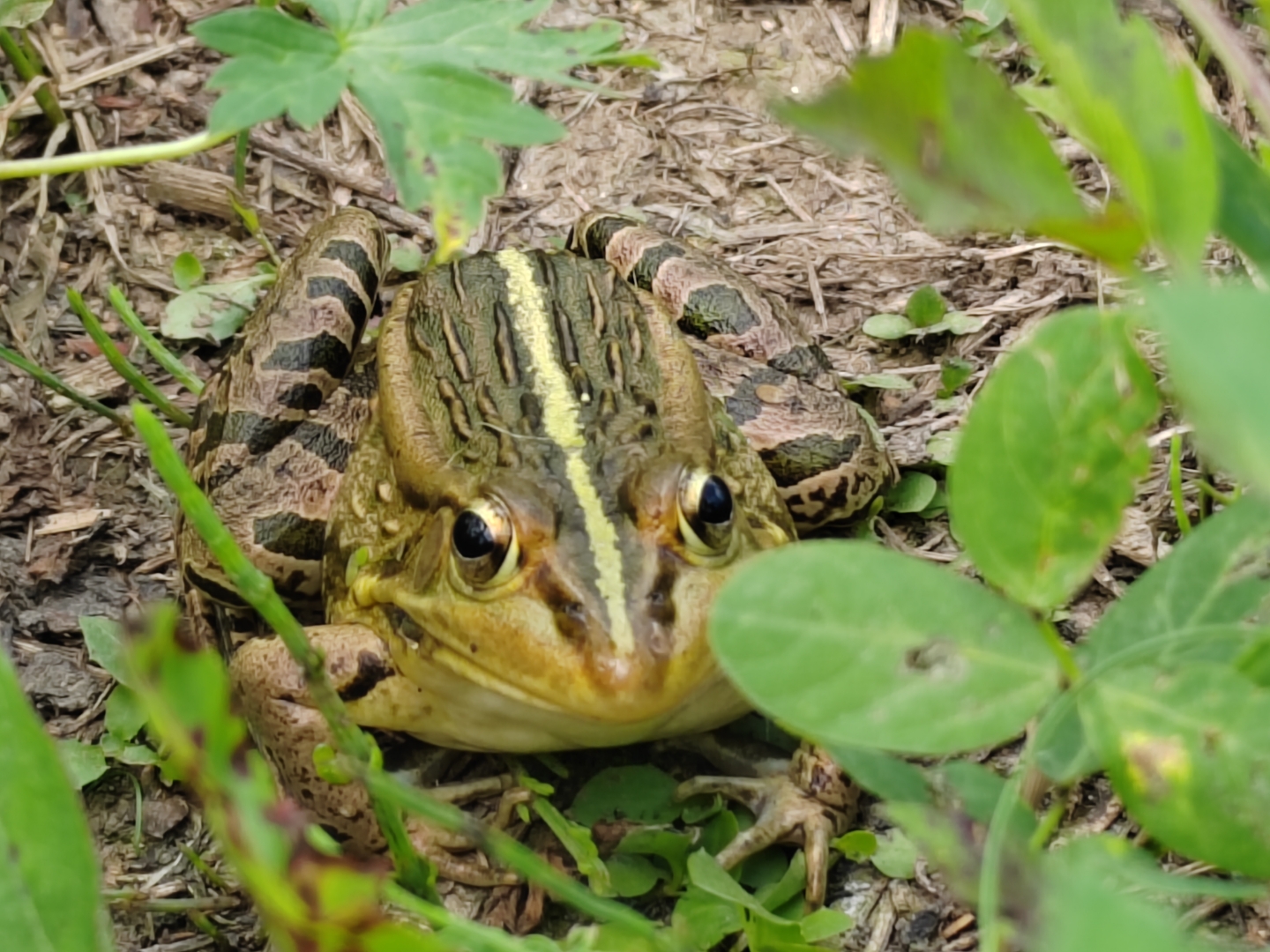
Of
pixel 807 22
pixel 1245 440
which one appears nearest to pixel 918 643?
pixel 1245 440

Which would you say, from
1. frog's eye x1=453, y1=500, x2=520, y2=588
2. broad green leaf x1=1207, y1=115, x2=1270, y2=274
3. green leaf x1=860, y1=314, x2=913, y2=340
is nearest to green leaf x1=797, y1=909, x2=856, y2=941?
frog's eye x1=453, y1=500, x2=520, y2=588

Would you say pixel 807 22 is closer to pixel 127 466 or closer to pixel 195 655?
pixel 127 466

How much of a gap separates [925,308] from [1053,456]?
1.90 meters

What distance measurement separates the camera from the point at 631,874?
1.99 meters

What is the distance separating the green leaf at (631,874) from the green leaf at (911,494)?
2.99 ft

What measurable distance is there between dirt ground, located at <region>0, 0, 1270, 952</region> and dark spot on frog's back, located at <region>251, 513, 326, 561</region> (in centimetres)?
33

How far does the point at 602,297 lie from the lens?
239 centimetres

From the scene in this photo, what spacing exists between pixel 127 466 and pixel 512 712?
1288 mm

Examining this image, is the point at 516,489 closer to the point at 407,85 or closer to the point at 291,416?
the point at 407,85

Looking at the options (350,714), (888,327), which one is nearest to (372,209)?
(888,327)

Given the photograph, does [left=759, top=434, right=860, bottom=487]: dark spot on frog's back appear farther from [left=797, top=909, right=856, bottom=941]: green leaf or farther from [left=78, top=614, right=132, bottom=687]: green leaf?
[left=78, top=614, right=132, bottom=687]: green leaf

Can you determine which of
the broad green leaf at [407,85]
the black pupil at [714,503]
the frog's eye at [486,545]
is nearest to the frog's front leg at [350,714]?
the frog's eye at [486,545]

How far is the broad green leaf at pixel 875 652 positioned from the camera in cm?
98

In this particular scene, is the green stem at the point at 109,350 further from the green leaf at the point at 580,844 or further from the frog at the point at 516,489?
the green leaf at the point at 580,844
